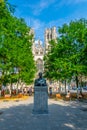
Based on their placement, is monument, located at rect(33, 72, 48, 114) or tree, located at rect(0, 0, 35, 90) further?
tree, located at rect(0, 0, 35, 90)

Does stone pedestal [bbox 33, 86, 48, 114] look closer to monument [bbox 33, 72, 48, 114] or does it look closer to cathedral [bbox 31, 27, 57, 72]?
monument [bbox 33, 72, 48, 114]

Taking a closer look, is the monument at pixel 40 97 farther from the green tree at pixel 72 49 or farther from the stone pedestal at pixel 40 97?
the green tree at pixel 72 49

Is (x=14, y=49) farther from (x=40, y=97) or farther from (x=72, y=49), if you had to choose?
(x=40, y=97)

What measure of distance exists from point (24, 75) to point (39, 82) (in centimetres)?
2720

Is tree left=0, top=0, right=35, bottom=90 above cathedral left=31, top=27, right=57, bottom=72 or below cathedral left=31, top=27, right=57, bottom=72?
below

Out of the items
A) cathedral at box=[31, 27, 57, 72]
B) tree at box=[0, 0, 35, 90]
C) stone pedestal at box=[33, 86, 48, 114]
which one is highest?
cathedral at box=[31, 27, 57, 72]

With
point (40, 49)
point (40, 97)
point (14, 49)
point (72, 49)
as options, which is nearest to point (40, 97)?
point (40, 97)

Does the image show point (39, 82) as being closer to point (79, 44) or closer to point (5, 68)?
point (5, 68)

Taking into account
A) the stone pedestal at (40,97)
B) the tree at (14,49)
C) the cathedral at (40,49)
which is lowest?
the stone pedestal at (40,97)

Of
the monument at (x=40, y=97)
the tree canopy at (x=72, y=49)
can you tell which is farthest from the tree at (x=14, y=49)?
the monument at (x=40, y=97)

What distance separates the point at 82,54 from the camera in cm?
4484

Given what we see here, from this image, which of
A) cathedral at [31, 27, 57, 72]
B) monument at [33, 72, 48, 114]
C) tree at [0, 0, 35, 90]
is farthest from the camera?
cathedral at [31, 27, 57, 72]

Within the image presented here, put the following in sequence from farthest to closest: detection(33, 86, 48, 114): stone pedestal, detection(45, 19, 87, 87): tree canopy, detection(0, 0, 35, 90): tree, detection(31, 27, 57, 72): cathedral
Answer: detection(31, 27, 57, 72): cathedral < detection(45, 19, 87, 87): tree canopy < detection(0, 0, 35, 90): tree < detection(33, 86, 48, 114): stone pedestal

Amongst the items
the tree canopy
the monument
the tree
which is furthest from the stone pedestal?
the tree canopy
